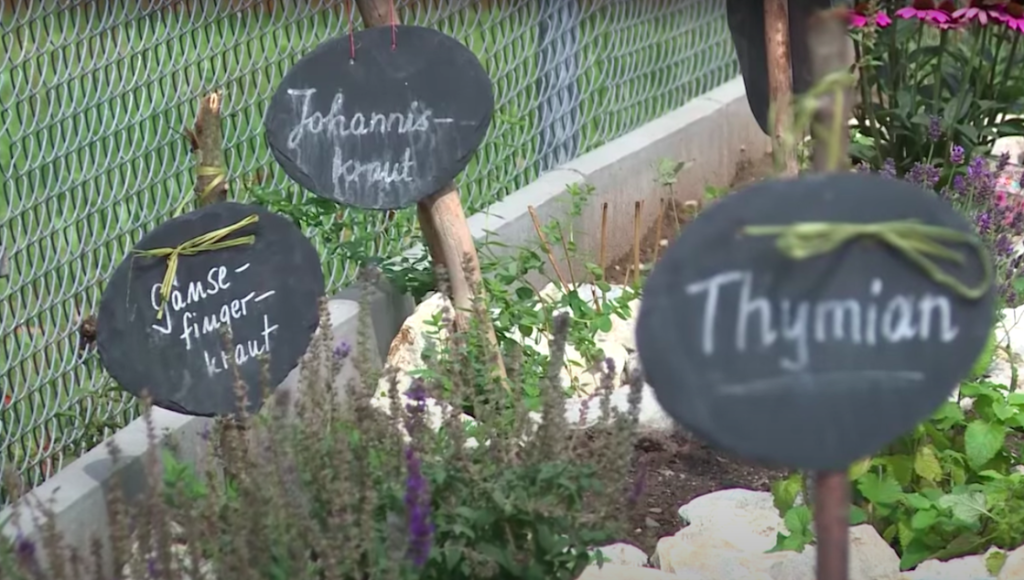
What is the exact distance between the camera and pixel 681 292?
1.47 m

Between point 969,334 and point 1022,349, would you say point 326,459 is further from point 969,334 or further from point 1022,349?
point 1022,349

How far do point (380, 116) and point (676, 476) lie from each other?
1008 millimetres

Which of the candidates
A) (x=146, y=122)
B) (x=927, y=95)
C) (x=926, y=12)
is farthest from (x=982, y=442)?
(x=927, y=95)

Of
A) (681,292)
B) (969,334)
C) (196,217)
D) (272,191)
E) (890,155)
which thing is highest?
(681,292)

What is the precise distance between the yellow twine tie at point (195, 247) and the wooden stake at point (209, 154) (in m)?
0.18

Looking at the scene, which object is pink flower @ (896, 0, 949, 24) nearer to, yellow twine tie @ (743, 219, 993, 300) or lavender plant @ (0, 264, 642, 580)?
lavender plant @ (0, 264, 642, 580)

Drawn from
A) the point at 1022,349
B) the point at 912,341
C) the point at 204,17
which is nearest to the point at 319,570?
the point at 912,341

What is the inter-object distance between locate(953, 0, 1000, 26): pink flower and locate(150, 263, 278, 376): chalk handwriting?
241cm

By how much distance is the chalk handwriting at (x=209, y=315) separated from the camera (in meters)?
2.58

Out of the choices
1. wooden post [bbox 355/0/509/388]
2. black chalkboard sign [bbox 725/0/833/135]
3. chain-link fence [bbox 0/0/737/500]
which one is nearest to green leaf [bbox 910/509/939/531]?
wooden post [bbox 355/0/509/388]

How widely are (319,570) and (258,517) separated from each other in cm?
13

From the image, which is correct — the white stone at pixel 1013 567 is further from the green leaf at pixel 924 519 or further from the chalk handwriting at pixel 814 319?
the chalk handwriting at pixel 814 319

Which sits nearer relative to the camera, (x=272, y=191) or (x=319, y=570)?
(x=319, y=570)

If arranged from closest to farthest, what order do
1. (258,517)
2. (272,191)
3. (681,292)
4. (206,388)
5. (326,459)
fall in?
(681,292) < (258,517) < (326,459) < (206,388) < (272,191)
